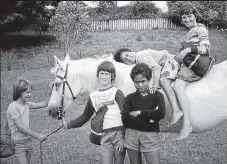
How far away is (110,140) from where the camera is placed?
2809 mm

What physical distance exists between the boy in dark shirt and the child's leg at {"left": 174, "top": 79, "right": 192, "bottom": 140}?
13.7 inches

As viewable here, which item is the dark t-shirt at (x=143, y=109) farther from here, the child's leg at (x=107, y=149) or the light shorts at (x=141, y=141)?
→ the child's leg at (x=107, y=149)

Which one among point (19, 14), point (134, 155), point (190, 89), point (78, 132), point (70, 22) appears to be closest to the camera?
point (134, 155)

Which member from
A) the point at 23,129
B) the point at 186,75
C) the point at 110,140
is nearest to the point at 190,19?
the point at 186,75

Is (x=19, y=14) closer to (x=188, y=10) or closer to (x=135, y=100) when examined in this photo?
(x=188, y=10)

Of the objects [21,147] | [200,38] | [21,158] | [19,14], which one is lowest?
[21,158]

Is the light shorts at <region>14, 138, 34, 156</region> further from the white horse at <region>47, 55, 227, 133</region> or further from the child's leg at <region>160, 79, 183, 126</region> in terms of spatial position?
the child's leg at <region>160, 79, 183, 126</region>

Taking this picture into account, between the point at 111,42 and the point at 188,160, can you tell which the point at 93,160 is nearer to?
the point at 188,160

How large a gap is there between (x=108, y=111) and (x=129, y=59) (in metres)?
0.64

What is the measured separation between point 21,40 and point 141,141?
1760 cm

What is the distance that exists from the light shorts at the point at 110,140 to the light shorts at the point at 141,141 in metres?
0.10

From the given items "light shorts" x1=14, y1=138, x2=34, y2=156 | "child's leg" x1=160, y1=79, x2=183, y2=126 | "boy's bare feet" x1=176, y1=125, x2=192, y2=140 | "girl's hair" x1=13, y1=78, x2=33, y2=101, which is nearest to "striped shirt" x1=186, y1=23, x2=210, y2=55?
"child's leg" x1=160, y1=79, x2=183, y2=126

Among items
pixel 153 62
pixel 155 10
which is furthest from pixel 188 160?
pixel 155 10

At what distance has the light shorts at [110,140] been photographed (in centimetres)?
279
